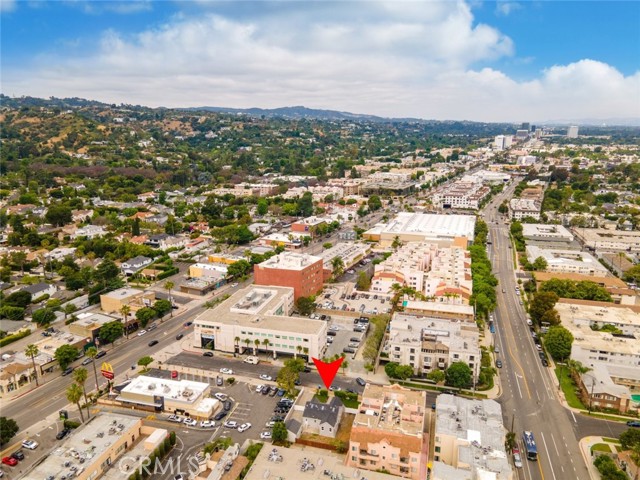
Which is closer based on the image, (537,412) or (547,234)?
(537,412)

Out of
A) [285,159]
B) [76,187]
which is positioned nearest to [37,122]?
[76,187]

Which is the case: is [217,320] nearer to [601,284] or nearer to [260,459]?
[260,459]

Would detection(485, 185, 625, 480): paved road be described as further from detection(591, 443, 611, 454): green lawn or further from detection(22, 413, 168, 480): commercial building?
detection(22, 413, 168, 480): commercial building

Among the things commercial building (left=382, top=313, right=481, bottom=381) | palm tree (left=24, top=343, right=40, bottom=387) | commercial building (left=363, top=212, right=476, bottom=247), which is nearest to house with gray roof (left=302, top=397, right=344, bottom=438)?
commercial building (left=382, top=313, right=481, bottom=381)

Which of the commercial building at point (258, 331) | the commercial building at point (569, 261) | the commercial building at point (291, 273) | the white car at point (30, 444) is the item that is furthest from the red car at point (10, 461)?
the commercial building at point (569, 261)

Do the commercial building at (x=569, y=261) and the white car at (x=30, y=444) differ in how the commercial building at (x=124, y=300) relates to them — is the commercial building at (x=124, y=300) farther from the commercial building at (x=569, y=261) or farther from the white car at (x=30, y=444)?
the commercial building at (x=569, y=261)

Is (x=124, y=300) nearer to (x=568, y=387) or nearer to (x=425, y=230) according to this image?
(x=568, y=387)

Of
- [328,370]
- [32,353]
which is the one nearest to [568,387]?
[328,370]
